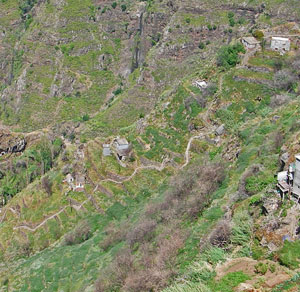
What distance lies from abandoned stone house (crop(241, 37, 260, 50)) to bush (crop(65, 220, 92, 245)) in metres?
24.5

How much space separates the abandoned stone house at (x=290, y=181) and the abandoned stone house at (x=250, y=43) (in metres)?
29.8

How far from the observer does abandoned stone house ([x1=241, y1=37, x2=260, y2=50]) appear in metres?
48.3

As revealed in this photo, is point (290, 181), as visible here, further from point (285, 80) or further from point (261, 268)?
point (285, 80)

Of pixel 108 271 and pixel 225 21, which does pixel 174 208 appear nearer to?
pixel 108 271

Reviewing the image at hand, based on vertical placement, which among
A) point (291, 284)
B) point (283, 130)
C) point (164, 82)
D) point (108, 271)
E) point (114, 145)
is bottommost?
point (164, 82)

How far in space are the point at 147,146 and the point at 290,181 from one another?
27.3m

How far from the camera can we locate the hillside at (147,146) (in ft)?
70.0

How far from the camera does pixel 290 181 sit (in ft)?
66.0

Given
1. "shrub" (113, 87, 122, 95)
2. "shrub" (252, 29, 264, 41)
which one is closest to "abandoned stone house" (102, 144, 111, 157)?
"shrub" (252, 29, 264, 41)

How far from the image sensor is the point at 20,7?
10381 centimetres

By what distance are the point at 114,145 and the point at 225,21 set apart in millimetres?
36169

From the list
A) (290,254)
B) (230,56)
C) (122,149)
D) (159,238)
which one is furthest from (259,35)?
(290,254)

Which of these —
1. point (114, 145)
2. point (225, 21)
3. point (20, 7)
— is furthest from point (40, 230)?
point (20, 7)

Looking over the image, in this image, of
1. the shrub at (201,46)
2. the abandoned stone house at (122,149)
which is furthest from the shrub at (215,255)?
the shrub at (201,46)
